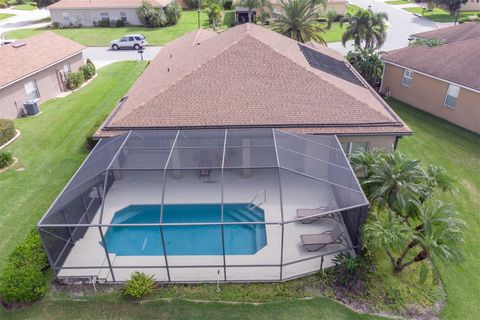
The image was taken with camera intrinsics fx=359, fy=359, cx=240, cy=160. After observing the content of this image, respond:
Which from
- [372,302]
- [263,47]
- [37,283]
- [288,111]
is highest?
[263,47]

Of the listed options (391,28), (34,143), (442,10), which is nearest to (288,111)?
(34,143)

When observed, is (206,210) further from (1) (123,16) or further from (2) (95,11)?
(2) (95,11)

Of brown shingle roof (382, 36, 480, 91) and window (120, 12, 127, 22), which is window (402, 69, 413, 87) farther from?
window (120, 12, 127, 22)

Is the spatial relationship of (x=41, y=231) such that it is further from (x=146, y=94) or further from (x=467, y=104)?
(x=467, y=104)

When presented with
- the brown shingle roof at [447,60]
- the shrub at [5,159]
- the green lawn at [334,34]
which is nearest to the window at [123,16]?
the green lawn at [334,34]

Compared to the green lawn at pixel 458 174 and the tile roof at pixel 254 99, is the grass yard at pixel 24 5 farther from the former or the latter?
the green lawn at pixel 458 174
